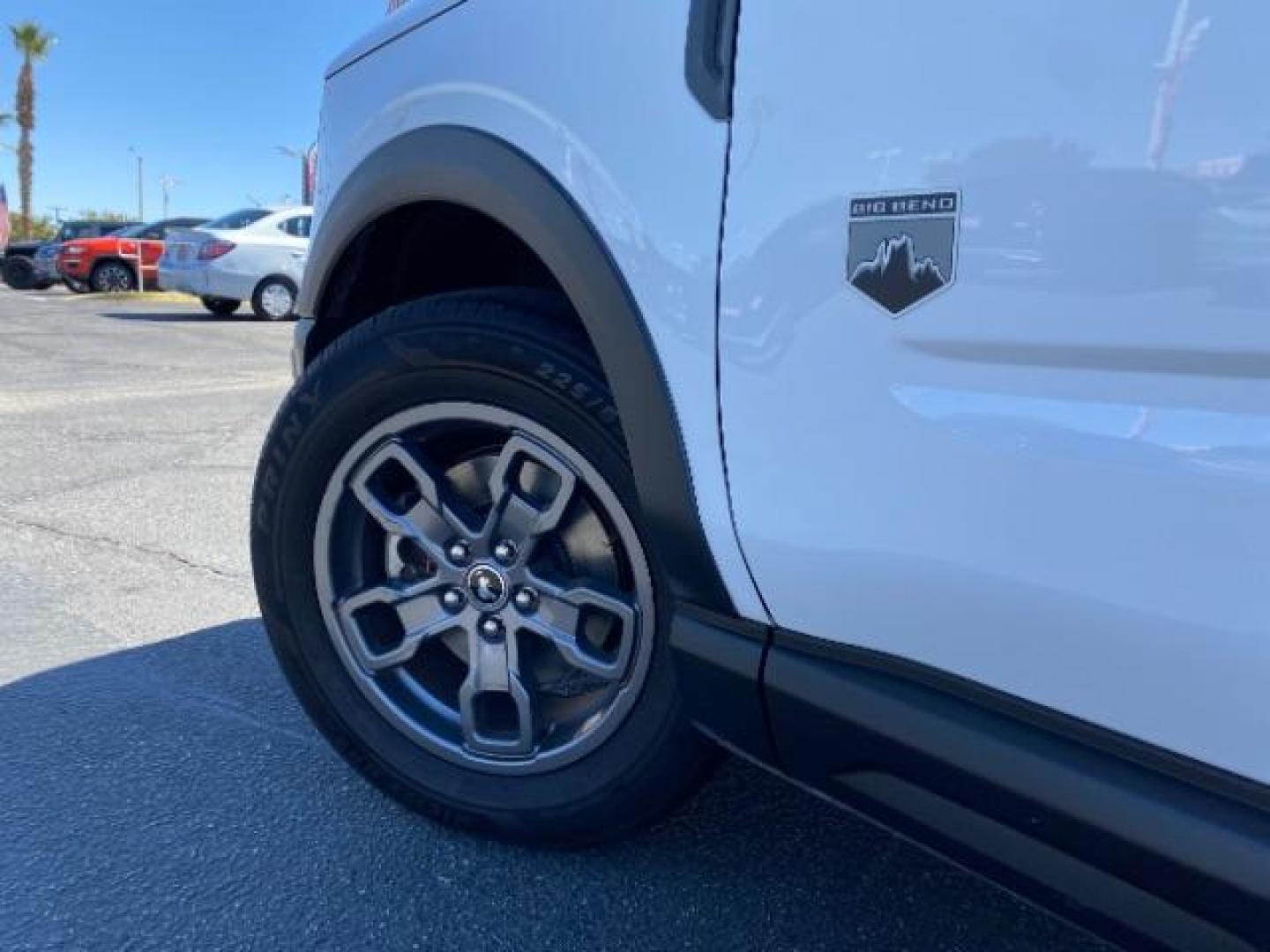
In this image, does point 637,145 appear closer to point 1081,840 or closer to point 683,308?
point 683,308

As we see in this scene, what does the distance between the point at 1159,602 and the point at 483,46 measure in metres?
1.19

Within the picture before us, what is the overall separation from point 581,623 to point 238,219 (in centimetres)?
1330

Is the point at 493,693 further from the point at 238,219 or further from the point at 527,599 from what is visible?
the point at 238,219

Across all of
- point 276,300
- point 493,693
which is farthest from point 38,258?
point 493,693

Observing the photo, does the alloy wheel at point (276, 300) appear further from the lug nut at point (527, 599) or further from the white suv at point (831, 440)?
the lug nut at point (527, 599)

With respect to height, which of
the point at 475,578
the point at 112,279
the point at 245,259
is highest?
the point at 112,279

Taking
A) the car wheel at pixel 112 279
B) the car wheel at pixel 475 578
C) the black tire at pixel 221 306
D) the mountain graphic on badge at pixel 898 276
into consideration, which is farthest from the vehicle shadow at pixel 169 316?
the mountain graphic on badge at pixel 898 276

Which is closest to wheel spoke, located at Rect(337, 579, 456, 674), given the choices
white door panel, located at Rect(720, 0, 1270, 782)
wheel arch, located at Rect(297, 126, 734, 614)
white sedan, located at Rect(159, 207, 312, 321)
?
wheel arch, located at Rect(297, 126, 734, 614)

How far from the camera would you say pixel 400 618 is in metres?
1.82

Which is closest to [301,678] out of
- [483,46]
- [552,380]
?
[552,380]

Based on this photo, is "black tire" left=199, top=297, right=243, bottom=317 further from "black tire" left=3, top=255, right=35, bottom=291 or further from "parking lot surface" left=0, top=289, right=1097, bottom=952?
"parking lot surface" left=0, top=289, right=1097, bottom=952

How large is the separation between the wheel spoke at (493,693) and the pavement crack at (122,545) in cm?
167

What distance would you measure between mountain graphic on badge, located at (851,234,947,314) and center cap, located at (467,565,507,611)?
32.6 inches

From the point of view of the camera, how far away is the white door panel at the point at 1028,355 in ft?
2.80
